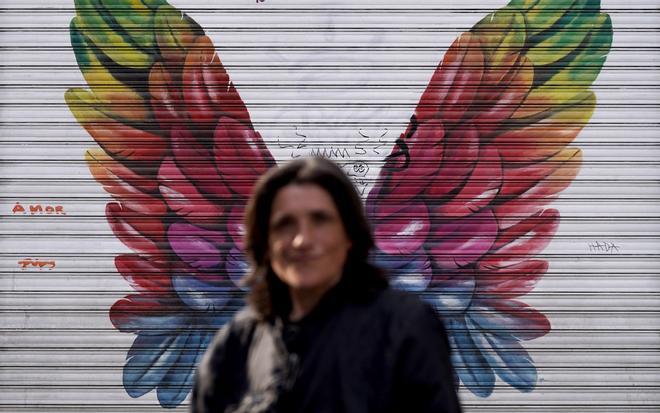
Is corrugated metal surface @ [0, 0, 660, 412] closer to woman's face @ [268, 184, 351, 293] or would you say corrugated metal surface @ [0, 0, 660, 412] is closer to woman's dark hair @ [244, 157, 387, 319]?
woman's dark hair @ [244, 157, 387, 319]

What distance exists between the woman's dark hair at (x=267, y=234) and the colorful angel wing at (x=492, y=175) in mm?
3875

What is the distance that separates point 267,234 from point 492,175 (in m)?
4.15

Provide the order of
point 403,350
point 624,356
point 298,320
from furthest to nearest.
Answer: point 624,356 < point 298,320 < point 403,350

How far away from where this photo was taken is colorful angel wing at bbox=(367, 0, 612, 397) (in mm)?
6137

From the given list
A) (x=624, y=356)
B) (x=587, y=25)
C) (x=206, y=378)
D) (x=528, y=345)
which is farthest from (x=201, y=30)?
(x=206, y=378)

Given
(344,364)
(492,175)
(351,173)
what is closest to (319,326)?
(344,364)

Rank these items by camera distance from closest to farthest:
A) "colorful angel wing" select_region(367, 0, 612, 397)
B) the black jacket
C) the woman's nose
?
the black jacket → the woman's nose → "colorful angel wing" select_region(367, 0, 612, 397)

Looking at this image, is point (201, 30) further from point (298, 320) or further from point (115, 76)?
point (298, 320)

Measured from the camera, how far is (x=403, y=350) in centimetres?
→ 193

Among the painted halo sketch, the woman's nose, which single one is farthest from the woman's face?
the painted halo sketch

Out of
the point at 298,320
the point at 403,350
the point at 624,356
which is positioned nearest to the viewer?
the point at 403,350

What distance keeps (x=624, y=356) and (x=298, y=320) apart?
14.9 feet

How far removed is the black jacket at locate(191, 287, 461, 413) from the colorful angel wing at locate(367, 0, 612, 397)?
160 inches

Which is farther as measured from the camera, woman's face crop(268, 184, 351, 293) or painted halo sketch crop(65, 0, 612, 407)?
painted halo sketch crop(65, 0, 612, 407)
